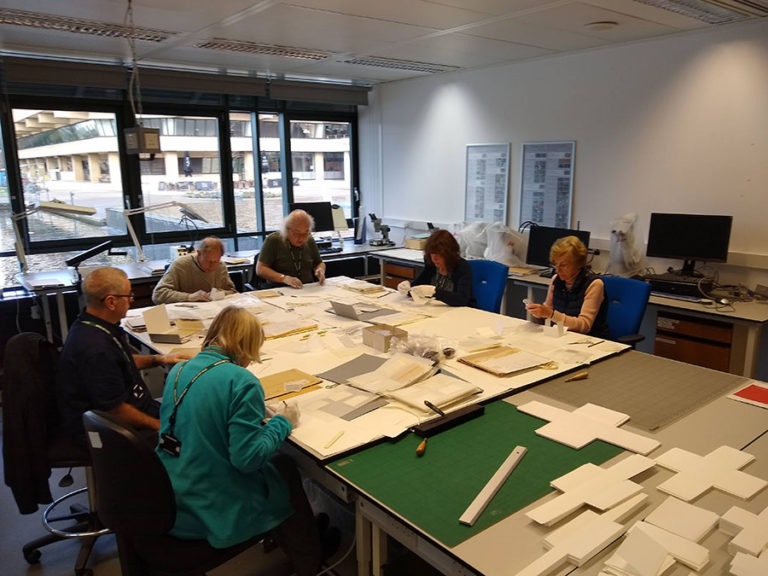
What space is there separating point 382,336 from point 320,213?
3.61 m

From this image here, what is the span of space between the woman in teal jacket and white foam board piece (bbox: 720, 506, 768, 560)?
1.19 m

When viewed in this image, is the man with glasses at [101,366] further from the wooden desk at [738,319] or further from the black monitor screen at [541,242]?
the black monitor screen at [541,242]

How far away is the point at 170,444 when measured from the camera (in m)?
1.66

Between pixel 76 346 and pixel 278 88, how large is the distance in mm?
4472

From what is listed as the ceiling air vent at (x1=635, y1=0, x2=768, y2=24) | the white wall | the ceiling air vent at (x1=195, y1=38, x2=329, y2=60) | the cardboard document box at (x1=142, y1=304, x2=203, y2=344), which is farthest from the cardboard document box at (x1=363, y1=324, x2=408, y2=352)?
the ceiling air vent at (x1=195, y1=38, x2=329, y2=60)

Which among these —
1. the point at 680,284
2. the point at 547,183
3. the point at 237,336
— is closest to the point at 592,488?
the point at 237,336

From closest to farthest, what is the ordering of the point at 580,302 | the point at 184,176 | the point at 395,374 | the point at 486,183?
the point at 395,374 < the point at 580,302 < the point at 486,183 < the point at 184,176

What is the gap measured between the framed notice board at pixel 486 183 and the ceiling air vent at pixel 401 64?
0.81 meters

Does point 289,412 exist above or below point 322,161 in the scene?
below

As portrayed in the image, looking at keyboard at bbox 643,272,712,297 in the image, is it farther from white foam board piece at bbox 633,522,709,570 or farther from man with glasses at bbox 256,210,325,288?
white foam board piece at bbox 633,522,709,570

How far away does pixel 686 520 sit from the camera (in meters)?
1.36

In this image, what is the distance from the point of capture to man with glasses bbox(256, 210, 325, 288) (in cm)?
421

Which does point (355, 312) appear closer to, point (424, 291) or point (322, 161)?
point (424, 291)

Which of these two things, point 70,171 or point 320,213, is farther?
point 320,213
